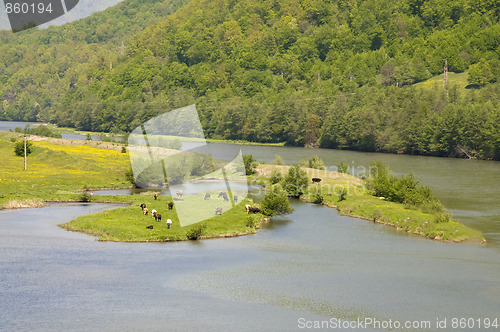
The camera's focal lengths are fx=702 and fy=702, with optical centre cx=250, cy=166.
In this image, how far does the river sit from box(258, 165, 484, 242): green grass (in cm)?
144

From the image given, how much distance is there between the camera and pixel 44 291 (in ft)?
123

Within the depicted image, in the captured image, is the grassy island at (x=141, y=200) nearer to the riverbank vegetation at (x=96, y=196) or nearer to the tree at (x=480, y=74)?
the riverbank vegetation at (x=96, y=196)

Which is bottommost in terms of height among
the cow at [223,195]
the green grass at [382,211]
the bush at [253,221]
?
the green grass at [382,211]

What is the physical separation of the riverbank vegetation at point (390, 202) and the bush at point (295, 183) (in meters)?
0.30

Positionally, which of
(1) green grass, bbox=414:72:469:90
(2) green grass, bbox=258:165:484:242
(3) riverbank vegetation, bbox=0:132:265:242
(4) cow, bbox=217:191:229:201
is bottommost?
(2) green grass, bbox=258:165:484:242

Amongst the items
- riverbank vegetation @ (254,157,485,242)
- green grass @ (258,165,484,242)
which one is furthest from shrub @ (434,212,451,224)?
green grass @ (258,165,484,242)

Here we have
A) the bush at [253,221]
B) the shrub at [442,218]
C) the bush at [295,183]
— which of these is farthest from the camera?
the bush at [295,183]

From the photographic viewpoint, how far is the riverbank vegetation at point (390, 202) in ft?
174

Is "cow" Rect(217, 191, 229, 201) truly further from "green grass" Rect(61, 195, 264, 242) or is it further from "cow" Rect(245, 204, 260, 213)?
"green grass" Rect(61, 195, 264, 242)

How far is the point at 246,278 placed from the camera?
4078 cm

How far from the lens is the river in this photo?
114ft

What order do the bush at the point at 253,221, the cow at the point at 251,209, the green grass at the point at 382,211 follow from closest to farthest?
the green grass at the point at 382,211 < the bush at the point at 253,221 < the cow at the point at 251,209

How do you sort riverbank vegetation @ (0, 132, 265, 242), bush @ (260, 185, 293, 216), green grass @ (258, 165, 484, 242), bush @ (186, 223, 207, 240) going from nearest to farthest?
bush @ (186, 223, 207, 240) < riverbank vegetation @ (0, 132, 265, 242) < green grass @ (258, 165, 484, 242) < bush @ (260, 185, 293, 216)

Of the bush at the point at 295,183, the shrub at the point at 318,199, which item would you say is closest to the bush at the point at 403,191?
the shrub at the point at 318,199
